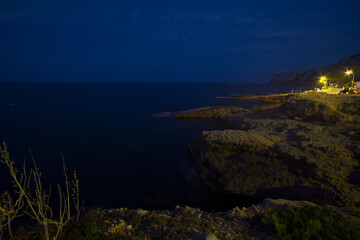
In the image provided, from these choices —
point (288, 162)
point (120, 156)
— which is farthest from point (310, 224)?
point (120, 156)

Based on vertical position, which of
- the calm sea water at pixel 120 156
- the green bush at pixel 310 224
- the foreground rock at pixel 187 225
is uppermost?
the green bush at pixel 310 224

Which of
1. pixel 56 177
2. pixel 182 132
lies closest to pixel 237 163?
pixel 56 177

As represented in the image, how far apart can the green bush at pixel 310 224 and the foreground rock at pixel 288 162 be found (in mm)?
3395

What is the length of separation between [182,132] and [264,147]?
48.7ft

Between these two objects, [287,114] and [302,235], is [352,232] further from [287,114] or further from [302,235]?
[287,114]

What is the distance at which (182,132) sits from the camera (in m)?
27.3

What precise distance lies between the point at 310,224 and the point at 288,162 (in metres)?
6.61

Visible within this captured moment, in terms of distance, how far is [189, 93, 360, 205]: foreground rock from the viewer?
1084 centimetres

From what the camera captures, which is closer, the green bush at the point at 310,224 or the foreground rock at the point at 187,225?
the green bush at the point at 310,224

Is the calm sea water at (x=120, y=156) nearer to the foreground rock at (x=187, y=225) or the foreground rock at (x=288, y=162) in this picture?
the foreground rock at (x=288, y=162)

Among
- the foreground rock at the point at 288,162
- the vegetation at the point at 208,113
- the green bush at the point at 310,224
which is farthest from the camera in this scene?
the vegetation at the point at 208,113

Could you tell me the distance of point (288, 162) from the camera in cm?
1227

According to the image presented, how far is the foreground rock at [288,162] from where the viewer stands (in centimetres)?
1084

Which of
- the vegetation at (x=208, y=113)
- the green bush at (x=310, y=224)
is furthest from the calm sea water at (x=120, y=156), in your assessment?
the green bush at (x=310, y=224)
